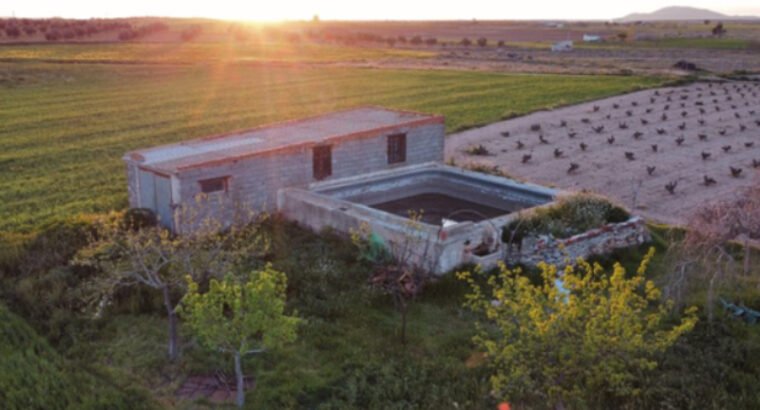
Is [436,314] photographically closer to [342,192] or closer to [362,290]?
[362,290]

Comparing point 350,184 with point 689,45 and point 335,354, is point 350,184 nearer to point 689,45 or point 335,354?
point 335,354

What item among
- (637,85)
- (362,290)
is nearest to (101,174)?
(362,290)

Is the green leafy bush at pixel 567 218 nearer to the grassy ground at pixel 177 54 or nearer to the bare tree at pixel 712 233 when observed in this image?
the bare tree at pixel 712 233

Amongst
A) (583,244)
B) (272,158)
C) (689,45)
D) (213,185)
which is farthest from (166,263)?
(689,45)

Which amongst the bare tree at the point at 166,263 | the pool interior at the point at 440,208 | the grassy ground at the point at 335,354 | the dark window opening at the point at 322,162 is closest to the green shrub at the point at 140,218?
the bare tree at the point at 166,263

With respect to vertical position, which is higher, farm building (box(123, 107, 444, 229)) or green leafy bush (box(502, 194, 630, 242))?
farm building (box(123, 107, 444, 229))

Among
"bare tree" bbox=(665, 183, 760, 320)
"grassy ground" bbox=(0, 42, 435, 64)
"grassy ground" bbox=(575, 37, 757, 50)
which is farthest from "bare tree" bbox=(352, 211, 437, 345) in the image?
"grassy ground" bbox=(575, 37, 757, 50)

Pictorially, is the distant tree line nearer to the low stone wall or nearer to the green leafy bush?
the green leafy bush
